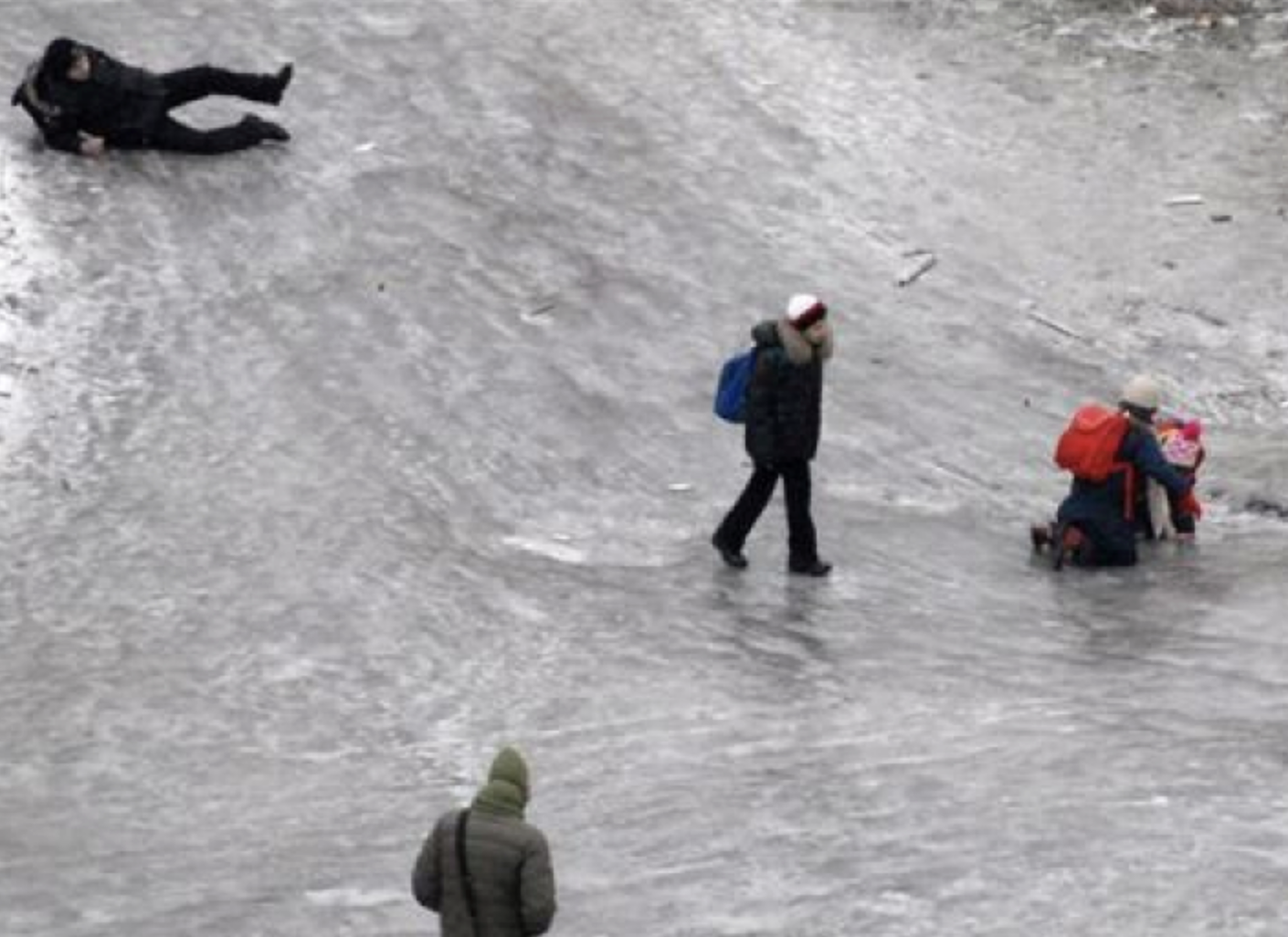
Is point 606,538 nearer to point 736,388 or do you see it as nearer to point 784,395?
point 736,388

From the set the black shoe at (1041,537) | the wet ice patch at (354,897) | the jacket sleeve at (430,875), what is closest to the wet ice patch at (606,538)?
the black shoe at (1041,537)

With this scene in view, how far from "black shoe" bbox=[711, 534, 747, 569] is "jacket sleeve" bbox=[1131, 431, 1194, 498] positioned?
239 centimetres

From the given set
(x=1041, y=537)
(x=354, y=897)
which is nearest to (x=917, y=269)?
(x=1041, y=537)

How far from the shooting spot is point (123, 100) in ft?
63.8

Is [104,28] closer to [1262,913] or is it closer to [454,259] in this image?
[454,259]

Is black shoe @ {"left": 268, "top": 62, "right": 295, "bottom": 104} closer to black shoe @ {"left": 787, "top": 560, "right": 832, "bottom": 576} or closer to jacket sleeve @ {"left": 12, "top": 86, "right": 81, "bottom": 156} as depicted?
jacket sleeve @ {"left": 12, "top": 86, "right": 81, "bottom": 156}

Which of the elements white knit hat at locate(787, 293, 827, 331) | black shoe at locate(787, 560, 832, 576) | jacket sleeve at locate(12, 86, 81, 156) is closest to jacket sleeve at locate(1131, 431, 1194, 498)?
black shoe at locate(787, 560, 832, 576)

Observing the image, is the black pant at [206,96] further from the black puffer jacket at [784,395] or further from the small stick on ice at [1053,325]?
the black puffer jacket at [784,395]

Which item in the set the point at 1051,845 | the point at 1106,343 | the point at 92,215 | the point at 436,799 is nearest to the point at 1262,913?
the point at 1051,845

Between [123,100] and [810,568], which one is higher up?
[123,100]

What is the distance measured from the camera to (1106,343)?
19828mm

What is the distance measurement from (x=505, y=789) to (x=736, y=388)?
6.32m

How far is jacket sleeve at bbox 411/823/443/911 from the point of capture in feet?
29.7

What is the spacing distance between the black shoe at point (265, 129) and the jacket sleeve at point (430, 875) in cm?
1182
